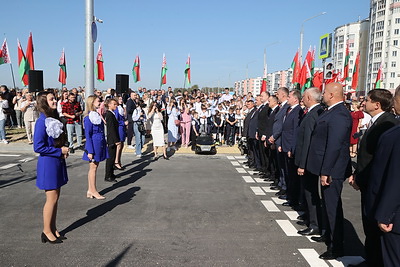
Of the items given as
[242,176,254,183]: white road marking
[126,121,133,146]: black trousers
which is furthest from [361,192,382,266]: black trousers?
[126,121,133,146]: black trousers

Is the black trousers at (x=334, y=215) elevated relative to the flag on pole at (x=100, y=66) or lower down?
lower down

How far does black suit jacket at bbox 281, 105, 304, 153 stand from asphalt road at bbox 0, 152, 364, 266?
48.8 inches

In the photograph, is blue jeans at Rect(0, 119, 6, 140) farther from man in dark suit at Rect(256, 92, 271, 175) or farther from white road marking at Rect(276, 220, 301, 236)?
white road marking at Rect(276, 220, 301, 236)

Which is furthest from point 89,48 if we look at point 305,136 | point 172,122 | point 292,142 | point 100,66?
point 305,136

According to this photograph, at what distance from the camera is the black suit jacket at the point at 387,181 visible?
269cm

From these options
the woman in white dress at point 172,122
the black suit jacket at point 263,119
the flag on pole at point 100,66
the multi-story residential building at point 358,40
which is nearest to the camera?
the black suit jacket at point 263,119

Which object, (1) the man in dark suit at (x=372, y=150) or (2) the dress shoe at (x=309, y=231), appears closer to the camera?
(1) the man in dark suit at (x=372, y=150)

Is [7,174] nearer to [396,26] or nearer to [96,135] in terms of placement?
[96,135]

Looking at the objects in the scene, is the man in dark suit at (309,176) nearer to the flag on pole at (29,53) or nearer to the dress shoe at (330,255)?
the dress shoe at (330,255)

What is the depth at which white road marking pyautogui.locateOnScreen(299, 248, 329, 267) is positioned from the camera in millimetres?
4203

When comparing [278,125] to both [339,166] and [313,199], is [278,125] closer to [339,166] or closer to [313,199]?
[313,199]

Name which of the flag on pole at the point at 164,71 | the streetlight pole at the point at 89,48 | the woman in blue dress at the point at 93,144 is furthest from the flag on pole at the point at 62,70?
the woman in blue dress at the point at 93,144

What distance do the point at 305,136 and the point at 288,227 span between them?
1.55m

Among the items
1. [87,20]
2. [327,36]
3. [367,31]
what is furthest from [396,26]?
[87,20]
